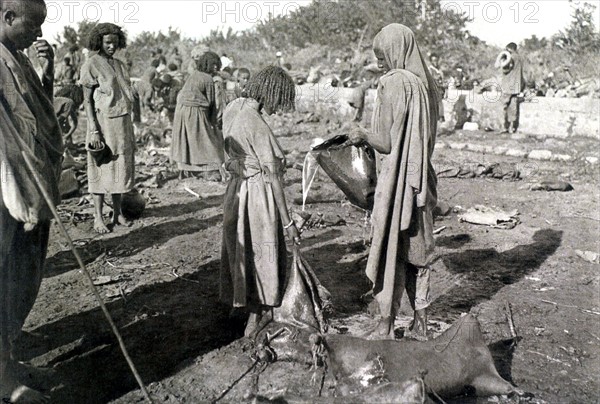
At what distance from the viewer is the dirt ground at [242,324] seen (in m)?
3.58

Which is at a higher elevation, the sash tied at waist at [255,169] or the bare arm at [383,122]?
the bare arm at [383,122]

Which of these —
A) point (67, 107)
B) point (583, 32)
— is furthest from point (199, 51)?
point (583, 32)

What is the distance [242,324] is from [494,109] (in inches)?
461

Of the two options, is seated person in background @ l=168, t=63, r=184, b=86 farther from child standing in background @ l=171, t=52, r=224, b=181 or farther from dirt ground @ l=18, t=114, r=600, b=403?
dirt ground @ l=18, t=114, r=600, b=403

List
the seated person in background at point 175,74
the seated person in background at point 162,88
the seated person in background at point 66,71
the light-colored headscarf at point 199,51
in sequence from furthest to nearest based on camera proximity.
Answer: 1. the seated person in background at point 175,74
2. the seated person in background at point 162,88
3. the seated person in background at point 66,71
4. the light-colored headscarf at point 199,51

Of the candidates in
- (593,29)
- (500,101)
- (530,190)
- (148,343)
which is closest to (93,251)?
(148,343)

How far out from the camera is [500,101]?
1408 centimetres

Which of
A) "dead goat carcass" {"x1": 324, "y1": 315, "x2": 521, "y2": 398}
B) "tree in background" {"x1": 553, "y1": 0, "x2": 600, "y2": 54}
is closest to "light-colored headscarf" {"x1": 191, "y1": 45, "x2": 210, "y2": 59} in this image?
"dead goat carcass" {"x1": 324, "y1": 315, "x2": 521, "y2": 398}

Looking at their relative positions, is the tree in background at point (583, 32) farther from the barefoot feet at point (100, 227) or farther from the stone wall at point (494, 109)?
the barefoot feet at point (100, 227)

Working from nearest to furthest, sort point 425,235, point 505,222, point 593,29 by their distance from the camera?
point 425,235 < point 505,222 < point 593,29

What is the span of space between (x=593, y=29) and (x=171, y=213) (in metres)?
18.5

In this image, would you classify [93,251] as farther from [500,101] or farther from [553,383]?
[500,101]

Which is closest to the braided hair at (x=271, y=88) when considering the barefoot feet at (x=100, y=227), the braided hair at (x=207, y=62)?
the barefoot feet at (x=100, y=227)

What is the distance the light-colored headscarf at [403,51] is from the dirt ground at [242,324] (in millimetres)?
1925
